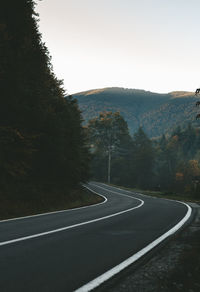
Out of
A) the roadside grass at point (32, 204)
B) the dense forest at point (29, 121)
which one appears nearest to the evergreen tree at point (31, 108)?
the dense forest at point (29, 121)

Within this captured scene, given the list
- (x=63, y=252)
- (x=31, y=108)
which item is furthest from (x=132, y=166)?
(x=63, y=252)

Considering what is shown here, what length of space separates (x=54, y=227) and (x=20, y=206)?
19.7 ft

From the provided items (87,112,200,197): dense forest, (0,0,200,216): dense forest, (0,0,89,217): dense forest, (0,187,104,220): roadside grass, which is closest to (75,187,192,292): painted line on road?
(0,187,104,220): roadside grass

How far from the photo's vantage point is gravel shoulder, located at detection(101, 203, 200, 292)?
3.53 m

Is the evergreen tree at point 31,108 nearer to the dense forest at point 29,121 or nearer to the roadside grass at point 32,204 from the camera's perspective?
the dense forest at point 29,121

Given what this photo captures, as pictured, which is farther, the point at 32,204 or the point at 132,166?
the point at 132,166

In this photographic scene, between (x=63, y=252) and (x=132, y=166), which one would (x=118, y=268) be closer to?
(x=63, y=252)

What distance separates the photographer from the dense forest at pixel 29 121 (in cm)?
1379

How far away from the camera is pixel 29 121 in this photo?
15.7m

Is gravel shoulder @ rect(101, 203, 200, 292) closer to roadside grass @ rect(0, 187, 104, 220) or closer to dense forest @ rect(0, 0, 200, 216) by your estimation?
roadside grass @ rect(0, 187, 104, 220)

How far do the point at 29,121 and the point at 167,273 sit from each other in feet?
43.1

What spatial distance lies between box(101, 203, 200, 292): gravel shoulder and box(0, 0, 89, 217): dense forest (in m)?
9.69

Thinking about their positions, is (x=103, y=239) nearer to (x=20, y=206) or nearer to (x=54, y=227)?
(x=54, y=227)

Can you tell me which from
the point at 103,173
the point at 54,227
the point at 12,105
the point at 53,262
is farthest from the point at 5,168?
the point at 103,173
